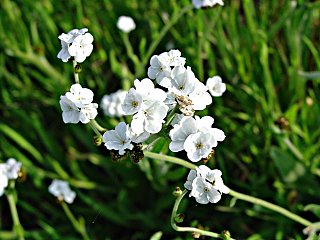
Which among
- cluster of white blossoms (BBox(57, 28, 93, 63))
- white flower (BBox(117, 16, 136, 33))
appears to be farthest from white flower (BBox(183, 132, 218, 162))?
white flower (BBox(117, 16, 136, 33))

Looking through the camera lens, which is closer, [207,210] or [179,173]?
[179,173]

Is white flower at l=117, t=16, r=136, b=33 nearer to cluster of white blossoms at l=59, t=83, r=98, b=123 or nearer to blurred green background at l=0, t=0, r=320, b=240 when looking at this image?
blurred green background at l=0, t=0, r=320, b=240

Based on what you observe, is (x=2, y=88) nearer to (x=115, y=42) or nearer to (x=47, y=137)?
(x=47, y=137)

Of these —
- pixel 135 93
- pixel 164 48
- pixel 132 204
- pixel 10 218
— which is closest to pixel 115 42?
pixel 164 48

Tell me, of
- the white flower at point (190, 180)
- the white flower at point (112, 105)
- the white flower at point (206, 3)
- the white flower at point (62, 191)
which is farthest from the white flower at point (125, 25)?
the white flower at point (190, 180)

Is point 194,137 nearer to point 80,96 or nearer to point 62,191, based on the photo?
point 80,96

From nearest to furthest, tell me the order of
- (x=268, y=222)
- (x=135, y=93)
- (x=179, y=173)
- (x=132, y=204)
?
(x=135, y=93)
(x=179, y=173)
(x=268, y=222)
(x=132, y=204)

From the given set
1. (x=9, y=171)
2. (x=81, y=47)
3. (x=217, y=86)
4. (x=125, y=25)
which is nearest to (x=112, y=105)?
(x=125, y=25)

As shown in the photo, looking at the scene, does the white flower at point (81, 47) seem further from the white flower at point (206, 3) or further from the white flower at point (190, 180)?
the white flower at point (206, 3)
